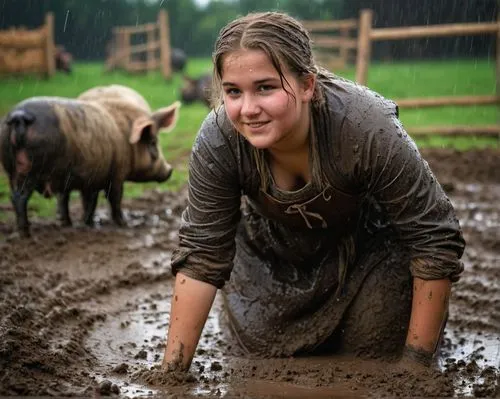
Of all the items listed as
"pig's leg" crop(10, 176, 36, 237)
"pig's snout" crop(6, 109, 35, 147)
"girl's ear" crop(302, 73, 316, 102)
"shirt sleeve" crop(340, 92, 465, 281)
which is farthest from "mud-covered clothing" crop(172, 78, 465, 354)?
"pig's leg" crop(10, 176, 36, 237)

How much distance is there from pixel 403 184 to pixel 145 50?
19444mm

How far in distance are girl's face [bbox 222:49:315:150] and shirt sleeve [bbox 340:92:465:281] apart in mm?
294

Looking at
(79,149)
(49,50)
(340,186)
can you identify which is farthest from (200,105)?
(340,186)

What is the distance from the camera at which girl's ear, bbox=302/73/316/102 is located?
3.18 metres

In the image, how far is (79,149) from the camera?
6.16 m

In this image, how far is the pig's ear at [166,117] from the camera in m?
6.82

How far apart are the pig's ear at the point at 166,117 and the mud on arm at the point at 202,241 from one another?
340cm

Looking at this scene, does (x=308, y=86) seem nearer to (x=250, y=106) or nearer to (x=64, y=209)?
(x=250, y=106)

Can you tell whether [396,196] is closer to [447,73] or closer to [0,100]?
[0,100]

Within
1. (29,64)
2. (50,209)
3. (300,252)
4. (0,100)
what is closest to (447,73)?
(29,64)

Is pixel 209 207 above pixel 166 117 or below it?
above

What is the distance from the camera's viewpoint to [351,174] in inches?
132

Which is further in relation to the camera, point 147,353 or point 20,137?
point 20,137

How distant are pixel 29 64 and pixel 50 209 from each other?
1235 centimetres
